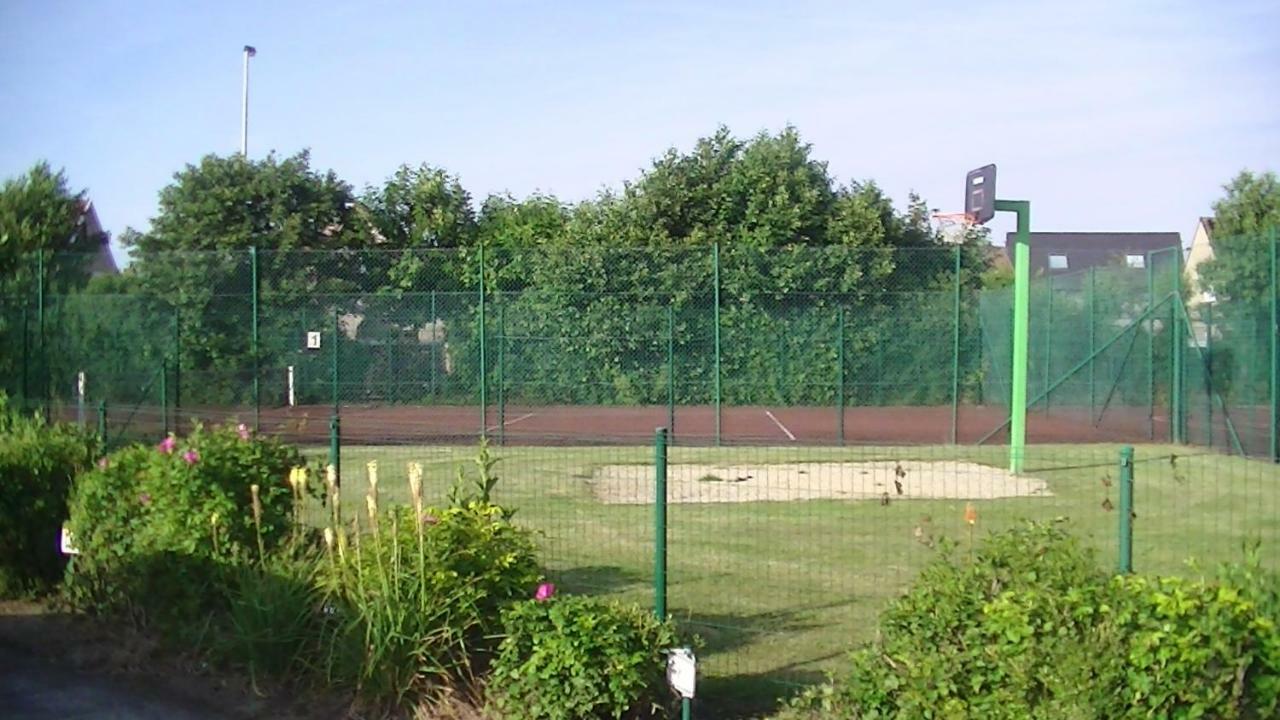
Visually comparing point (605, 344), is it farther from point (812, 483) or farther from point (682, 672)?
point (682, 672)

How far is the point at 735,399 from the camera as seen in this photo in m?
21.0

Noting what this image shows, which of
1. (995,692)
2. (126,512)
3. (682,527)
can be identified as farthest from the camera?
(682,527)

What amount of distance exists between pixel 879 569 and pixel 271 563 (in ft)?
14.5

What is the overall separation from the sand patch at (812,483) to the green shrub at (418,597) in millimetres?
5595

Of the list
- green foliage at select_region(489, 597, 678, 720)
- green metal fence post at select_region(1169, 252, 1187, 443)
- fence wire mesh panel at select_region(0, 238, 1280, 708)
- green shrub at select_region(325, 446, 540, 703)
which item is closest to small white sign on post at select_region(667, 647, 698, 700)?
green foliage at select_region(489, 597, 678, 720)

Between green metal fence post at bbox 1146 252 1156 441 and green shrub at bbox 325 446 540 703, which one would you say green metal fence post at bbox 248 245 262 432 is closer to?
green metal fence post at bbox 1146 252 1156 441

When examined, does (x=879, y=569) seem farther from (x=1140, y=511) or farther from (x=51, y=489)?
(x=51, y=489)

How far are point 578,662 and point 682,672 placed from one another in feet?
1.51

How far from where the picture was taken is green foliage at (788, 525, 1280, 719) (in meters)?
4.96

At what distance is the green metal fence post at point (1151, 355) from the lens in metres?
19.3

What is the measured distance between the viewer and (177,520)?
23.7 feet

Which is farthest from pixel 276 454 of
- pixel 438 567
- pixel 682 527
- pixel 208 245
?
pixel 208 245

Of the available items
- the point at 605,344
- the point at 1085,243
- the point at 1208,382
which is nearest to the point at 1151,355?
the point at 1208,382

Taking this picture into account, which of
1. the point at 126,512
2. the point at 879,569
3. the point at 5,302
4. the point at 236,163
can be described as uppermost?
the point at 236,163
